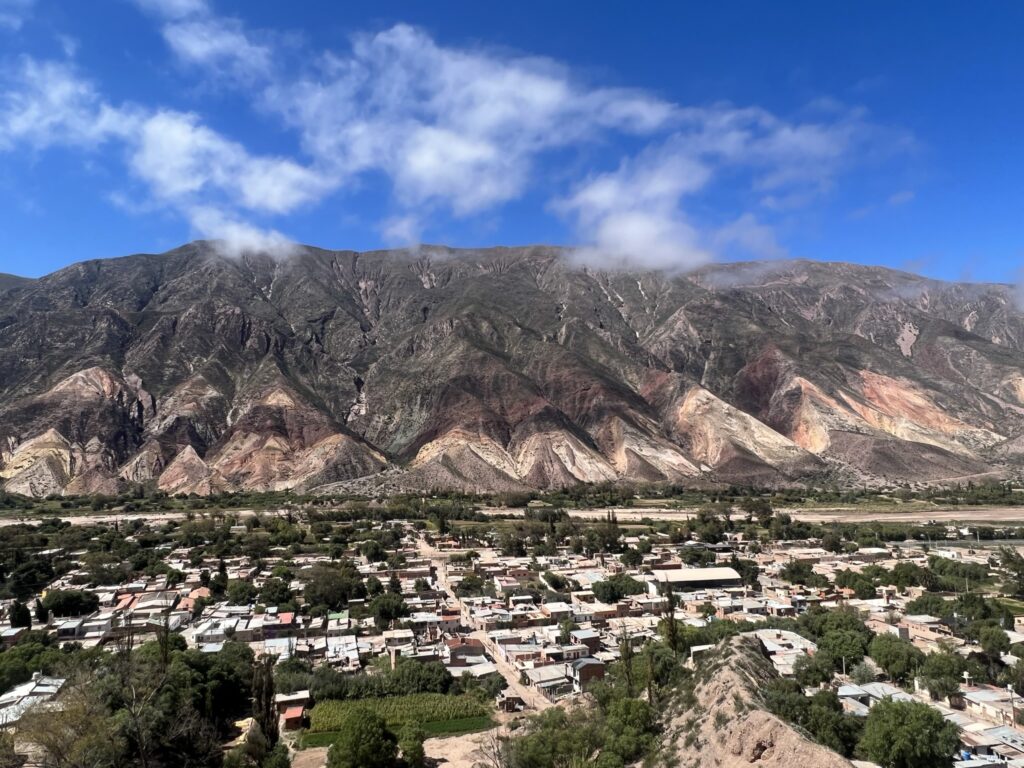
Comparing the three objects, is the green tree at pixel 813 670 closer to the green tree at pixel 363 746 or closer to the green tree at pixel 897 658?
the green tree at pixel 897 658

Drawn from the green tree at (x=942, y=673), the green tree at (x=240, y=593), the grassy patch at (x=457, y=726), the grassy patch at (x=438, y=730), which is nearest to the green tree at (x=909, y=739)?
the green tree at (x=942, y=673)

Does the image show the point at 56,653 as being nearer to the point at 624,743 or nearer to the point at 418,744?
the point at 418,744

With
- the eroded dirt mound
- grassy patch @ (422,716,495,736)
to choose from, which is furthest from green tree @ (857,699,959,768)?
grassy patch @ (422,716,495,736)

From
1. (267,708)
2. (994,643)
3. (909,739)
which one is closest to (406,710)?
(267,708)

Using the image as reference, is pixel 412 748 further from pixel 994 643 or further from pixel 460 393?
pixel 460 393

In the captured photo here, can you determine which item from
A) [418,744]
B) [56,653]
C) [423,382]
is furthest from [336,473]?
[418,744]
